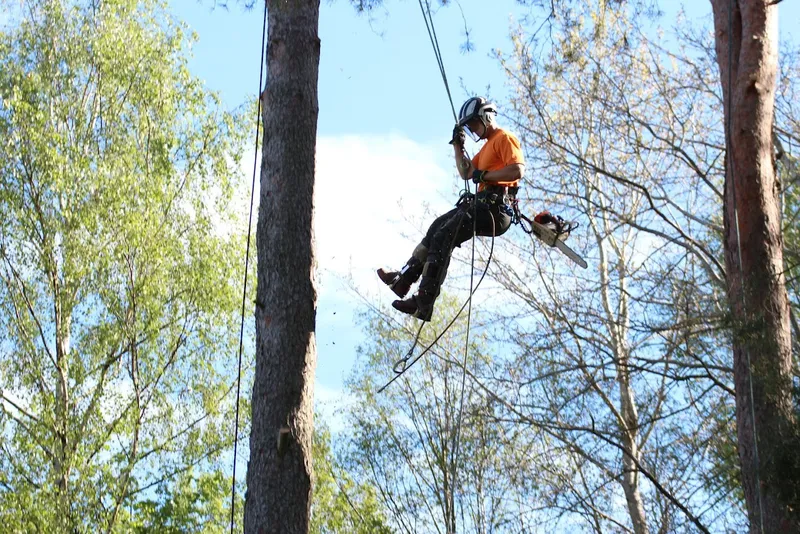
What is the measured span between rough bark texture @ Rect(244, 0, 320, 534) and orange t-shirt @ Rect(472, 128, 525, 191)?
61.4 inches

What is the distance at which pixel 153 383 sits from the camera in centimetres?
1377

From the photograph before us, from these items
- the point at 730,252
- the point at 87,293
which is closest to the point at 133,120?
the point at 87,293

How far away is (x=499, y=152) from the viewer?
22.7ft

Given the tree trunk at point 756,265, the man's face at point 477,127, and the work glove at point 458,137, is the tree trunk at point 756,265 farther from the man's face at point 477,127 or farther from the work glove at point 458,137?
the work glove at point 458,137

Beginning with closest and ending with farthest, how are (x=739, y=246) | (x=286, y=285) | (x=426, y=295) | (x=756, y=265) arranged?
(x=286, y=285) → (x=426, y=295) → (x=739, y=246) → (x=756, y=265)

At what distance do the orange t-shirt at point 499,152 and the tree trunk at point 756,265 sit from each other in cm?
159

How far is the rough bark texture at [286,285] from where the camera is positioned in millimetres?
4781

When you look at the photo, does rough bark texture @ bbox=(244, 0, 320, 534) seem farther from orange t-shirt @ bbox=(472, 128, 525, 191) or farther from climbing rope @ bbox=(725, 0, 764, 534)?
climbing rope @ bbox=(725, 0, 764, 534)

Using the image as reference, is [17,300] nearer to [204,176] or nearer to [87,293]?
[87,293]

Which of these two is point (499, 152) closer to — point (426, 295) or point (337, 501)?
point (426, 295)

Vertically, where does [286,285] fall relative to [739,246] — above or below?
below

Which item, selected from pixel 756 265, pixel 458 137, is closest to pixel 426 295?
pixel 458 137

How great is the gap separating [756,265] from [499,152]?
193 centimetres

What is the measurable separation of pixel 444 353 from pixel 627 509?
13.4ft
